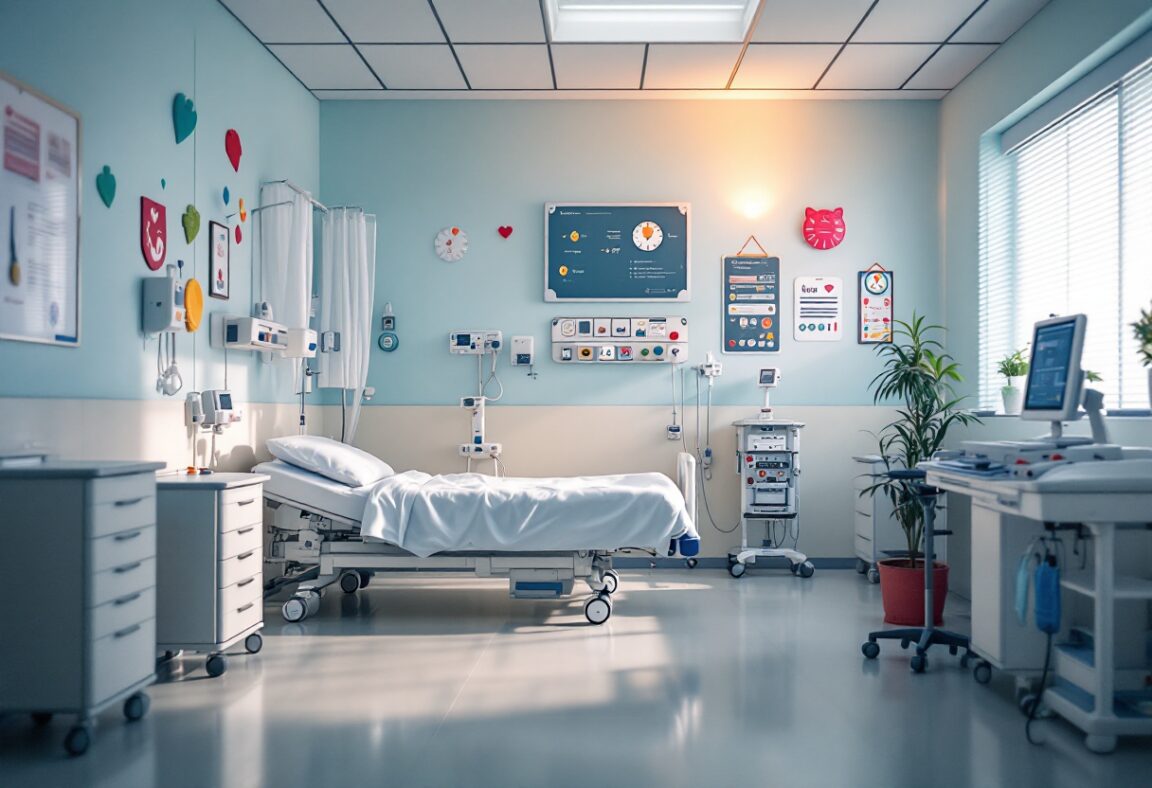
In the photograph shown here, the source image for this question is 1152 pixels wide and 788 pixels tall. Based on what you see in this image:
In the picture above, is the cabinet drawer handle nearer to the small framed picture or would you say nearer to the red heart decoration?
the small framed picture

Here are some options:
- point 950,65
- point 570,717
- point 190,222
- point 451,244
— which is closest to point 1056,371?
point 570,717

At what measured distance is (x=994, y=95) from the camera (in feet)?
17.5

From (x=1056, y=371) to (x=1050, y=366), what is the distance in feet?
0.20

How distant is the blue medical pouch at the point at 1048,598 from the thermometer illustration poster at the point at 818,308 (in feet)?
11.1

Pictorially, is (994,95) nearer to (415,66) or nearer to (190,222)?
(415,66)

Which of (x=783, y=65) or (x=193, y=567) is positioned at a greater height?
(x=783, y=65)

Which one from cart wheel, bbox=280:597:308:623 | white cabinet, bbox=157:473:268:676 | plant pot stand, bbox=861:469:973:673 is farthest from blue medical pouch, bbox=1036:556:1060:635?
cart wheel, bbox=280:597:308:623

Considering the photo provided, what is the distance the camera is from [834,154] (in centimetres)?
629

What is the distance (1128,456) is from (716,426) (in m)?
3.16

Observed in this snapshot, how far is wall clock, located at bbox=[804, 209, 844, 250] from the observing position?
6.23 metres

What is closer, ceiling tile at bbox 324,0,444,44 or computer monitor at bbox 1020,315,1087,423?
computer monitor at bbox 1020,315,1087,423

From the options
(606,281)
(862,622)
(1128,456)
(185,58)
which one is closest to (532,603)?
(862,622)

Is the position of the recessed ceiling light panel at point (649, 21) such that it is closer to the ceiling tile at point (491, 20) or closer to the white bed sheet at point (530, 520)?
the ceiling tile at point (491, 20)

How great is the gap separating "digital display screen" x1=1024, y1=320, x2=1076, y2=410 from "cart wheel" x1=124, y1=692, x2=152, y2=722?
3.49 metres
